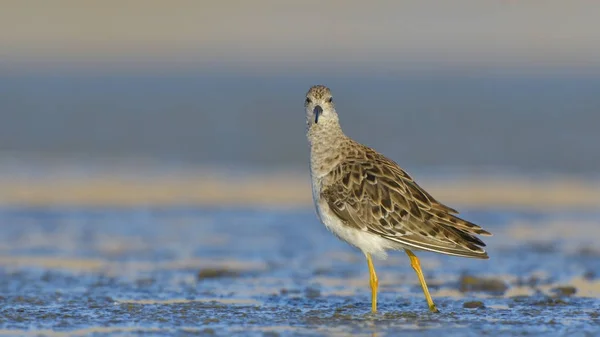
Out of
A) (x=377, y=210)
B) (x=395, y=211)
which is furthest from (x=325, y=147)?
(x=395, y=211)

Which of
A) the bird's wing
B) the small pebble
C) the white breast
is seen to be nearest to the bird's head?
the bird's wing

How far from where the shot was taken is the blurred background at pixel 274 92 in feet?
67.8

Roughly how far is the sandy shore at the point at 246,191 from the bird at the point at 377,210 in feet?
19.4

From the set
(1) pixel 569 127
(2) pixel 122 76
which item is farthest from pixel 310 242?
(2) pixel 122 76

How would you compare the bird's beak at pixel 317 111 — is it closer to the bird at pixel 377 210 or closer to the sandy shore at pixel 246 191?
the bird at pixel 377 210

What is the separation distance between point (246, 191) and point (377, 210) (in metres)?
7.74

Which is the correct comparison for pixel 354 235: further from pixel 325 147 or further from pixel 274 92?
pixel 274 92

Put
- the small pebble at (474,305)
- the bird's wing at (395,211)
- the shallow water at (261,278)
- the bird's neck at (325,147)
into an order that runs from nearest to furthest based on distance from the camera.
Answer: the shallow water at (261,278) → the bird's wing at (395,211) → the small pebble at (474,305) → the bird's neck at (325,147)

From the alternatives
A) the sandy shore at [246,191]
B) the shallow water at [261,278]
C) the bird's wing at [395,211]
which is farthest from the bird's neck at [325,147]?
the sandy shore at [246,191]

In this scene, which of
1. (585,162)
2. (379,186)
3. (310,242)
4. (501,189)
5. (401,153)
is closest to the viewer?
(379,186)

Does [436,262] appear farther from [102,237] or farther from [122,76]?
[122,76]

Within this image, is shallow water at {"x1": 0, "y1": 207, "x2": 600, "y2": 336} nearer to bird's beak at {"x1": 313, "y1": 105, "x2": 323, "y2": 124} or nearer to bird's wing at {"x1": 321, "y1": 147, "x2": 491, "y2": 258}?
bird's wing at {"x1": 321, "y1": 147, "x2": 491, "y2": 258}

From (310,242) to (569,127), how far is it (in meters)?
10.7

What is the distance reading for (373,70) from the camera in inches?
1492
